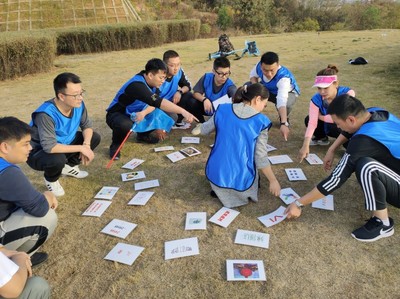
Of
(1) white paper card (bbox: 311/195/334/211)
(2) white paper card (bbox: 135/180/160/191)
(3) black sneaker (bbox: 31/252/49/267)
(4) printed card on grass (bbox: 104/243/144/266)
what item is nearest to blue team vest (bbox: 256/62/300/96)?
(1) white paper card (bbox: 311/195/334/211)

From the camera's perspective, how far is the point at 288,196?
328 centimetres

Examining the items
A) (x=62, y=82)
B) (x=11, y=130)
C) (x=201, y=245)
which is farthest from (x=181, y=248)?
(x=62, y=82)

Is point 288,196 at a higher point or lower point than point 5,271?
lower

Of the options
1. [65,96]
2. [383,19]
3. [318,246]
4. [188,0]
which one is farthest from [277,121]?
[383,19]

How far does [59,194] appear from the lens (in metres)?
3.52

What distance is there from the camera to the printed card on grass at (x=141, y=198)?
330 cm

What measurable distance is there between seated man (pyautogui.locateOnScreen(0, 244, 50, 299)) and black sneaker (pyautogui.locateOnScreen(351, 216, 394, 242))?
8.05 feet

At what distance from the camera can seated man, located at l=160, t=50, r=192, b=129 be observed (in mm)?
4820

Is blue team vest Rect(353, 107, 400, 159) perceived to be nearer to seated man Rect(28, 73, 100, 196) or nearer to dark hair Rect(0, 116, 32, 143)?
dark hair Rect(0, 116, 32, 143)

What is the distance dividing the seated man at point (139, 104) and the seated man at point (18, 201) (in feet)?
6.27

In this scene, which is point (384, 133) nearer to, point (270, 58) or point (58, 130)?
point (270, 58)

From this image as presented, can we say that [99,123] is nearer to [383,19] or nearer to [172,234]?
[172,234]

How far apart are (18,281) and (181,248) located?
1.29 meters

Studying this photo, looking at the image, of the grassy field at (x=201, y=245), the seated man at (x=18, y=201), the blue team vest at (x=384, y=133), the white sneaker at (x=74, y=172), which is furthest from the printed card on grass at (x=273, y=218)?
the white sneaker at (x=74, y=172)
